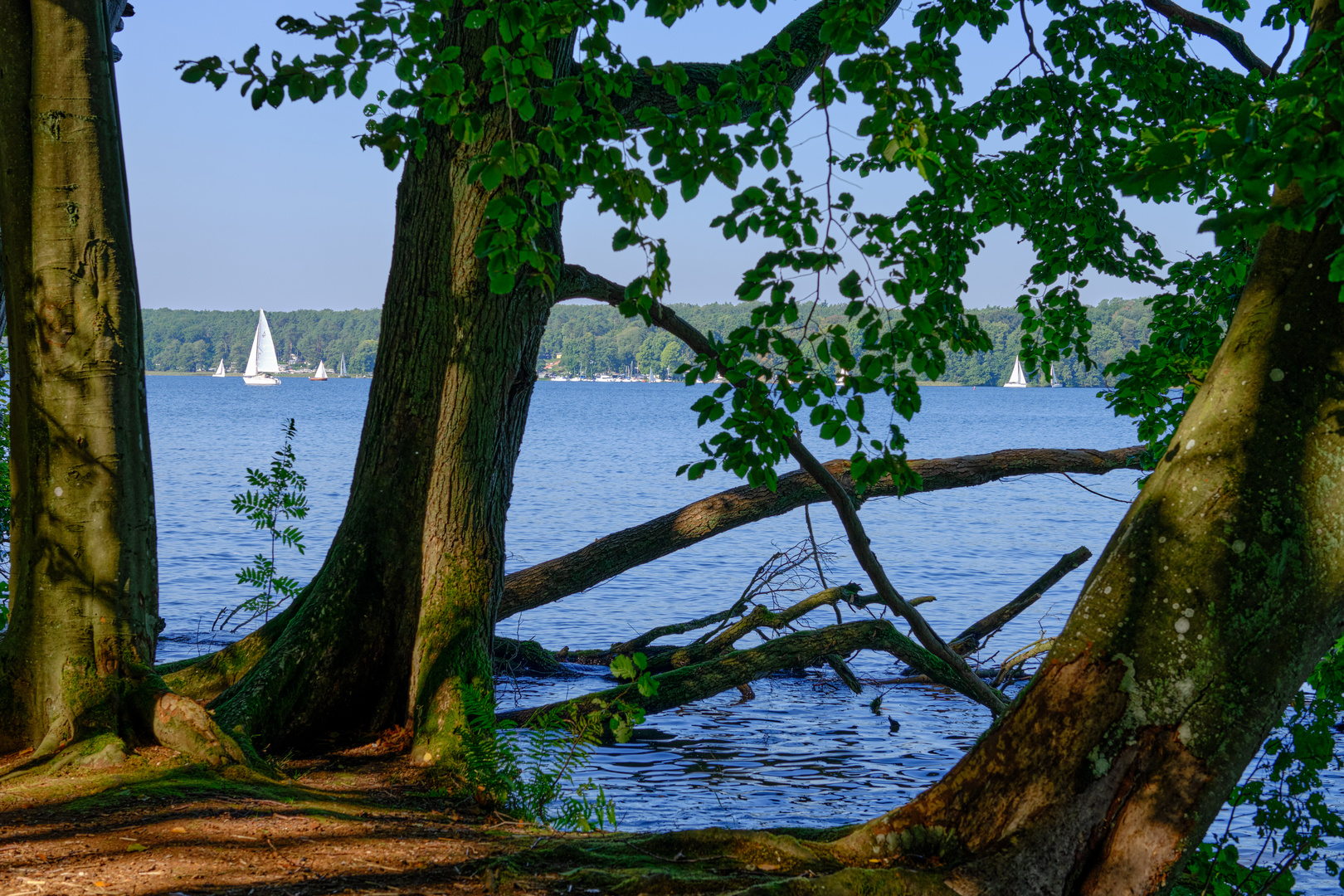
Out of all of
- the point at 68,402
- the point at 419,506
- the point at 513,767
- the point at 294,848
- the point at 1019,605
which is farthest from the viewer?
the point at 1019,605

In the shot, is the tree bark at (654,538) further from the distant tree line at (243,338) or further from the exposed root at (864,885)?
the distant tree line at (243,338)

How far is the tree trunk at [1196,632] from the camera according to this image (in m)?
2.94

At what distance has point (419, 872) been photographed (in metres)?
3.45

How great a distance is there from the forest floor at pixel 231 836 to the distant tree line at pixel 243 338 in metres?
161

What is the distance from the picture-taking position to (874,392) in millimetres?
4223

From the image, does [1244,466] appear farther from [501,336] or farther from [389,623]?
[389,623]

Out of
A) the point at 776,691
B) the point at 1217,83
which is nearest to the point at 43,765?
the point at 1217,83

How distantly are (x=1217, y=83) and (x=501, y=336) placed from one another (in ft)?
15.8

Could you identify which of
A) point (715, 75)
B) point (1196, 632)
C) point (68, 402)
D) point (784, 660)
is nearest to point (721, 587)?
point (784, 660)

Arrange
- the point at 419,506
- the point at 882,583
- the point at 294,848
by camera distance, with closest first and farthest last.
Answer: the point at 294,848
the point at 419,506
the point at 882,583

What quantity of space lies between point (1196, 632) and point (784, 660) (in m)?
4.71

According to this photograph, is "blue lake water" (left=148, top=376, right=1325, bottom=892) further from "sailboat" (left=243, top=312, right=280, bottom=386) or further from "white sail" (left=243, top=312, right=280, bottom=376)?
"white sail" (left=243, top=312, right=280, bottom=376)

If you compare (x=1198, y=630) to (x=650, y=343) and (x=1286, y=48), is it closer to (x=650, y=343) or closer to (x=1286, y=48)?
(x=1286, y=48)

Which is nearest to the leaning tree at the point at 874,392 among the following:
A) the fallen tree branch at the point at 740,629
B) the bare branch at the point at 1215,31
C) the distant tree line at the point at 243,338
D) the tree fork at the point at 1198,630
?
the tree fork at the point at 1198,630
